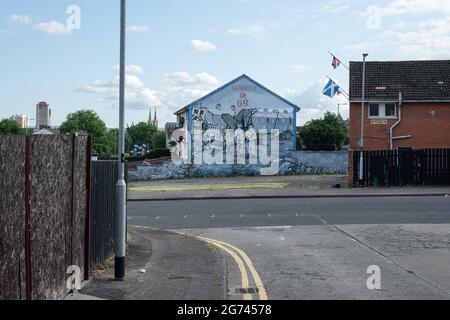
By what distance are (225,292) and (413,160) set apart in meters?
25.9

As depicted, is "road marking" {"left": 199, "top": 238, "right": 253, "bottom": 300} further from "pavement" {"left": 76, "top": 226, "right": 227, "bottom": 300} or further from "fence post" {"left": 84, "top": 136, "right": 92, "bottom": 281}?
"fence post" {"left": 84, "top": 136, "right": 92, "bottom": 281}

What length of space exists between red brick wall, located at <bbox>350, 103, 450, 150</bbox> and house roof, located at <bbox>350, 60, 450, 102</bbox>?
699 millimetres

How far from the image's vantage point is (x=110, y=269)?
9.80 meters

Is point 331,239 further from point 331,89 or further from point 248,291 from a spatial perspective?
point 331,89

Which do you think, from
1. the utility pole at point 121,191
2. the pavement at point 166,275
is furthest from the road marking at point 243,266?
the utility pole at point 121,191

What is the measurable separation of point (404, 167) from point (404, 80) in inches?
402

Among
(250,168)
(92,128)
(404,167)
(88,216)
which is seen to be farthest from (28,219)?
(250,168)

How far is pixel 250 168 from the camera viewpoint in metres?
50.3

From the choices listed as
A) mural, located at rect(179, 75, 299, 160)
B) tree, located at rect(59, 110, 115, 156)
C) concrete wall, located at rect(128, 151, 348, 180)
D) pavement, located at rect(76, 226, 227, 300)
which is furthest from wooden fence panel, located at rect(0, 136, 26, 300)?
mural, located at rect(179, 75, 299, 160)

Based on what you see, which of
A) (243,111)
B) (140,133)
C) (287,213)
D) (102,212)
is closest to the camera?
(102,212)

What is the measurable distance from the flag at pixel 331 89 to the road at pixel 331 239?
15882mm

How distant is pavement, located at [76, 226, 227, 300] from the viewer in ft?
26.3

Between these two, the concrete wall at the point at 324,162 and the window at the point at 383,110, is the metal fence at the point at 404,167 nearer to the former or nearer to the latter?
the window at the point at 383,110
